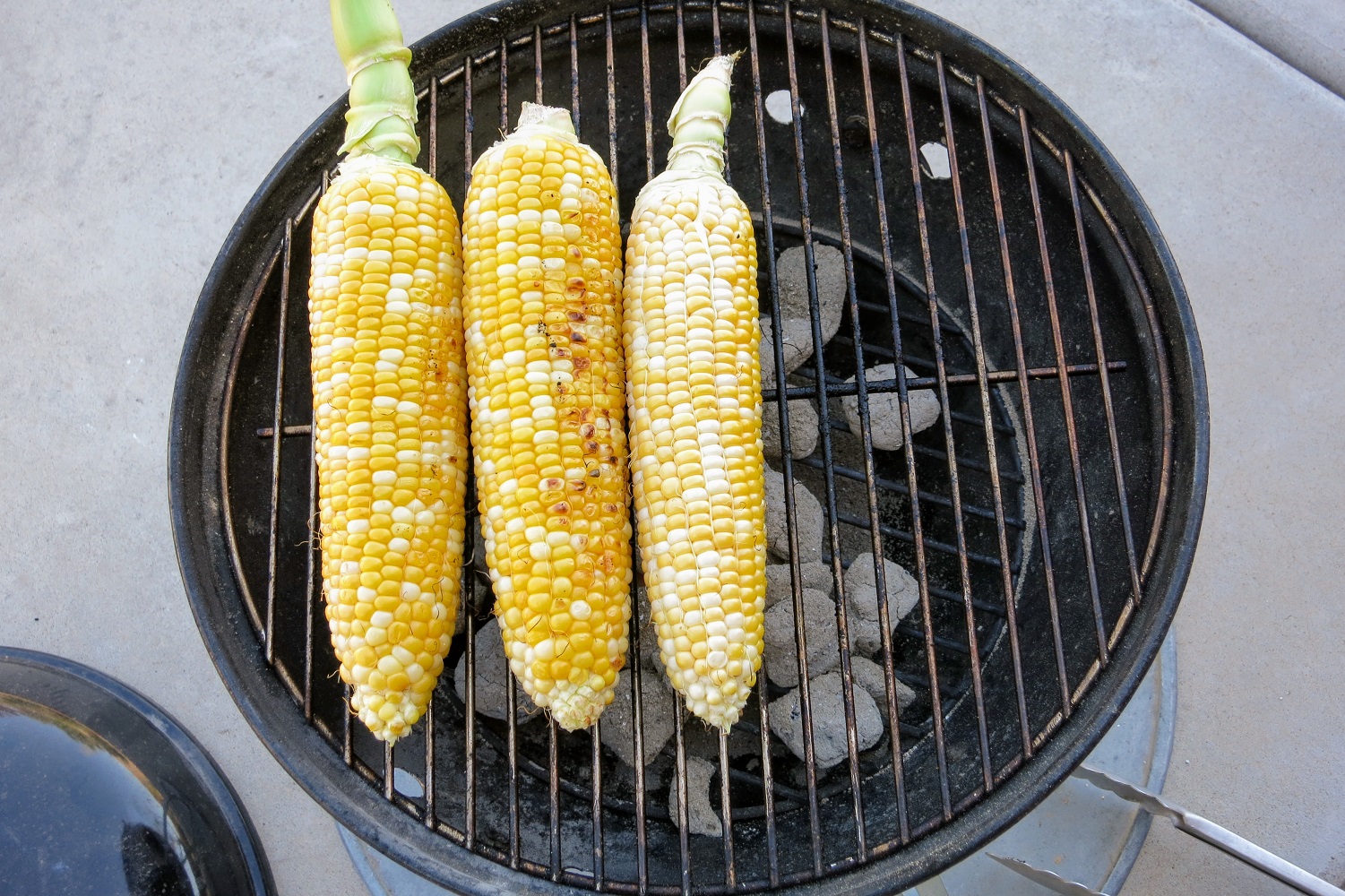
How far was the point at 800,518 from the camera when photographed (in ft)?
6.47

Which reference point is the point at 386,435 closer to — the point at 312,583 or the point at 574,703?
the point at 312,583

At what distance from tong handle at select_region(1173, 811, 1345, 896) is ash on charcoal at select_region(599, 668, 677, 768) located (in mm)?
1047

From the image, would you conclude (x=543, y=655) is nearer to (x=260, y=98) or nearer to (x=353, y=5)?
(x=353, y=5)

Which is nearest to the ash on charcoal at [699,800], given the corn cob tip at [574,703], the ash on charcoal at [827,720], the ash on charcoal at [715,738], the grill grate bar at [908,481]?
the ash on charcoal at [715,738]

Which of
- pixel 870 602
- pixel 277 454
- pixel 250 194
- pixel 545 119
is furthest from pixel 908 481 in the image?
pixel 250 194

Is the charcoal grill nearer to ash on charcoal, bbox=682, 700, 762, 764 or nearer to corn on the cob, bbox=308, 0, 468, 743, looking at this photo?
ash on charcoal, bbox=682, 700, 762, 764

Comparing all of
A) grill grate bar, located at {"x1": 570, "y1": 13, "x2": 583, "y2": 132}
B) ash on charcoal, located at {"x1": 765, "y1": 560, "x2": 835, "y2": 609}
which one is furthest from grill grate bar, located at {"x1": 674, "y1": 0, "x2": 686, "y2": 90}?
ash on charcoal, located at {"x1": 765, "y1": 560, "x2": 835, "y2": 609}

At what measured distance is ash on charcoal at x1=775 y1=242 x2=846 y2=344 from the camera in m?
2.06

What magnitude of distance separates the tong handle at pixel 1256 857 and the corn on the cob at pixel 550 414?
1.21 meters

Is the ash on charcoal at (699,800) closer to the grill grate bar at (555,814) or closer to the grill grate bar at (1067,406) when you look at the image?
the grill grate bar at (555,814)

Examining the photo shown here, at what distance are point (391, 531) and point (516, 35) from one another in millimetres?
1073

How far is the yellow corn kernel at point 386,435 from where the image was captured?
1363 mm

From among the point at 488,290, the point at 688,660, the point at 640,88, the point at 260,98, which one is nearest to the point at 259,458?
the point at 488,290

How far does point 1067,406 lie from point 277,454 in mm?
1469
